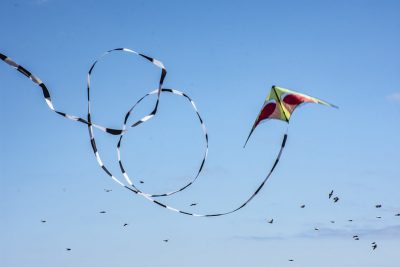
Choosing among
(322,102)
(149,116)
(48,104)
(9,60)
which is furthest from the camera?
(149,116)

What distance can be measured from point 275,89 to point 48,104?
39.8 ft

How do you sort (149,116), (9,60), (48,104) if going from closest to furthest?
(9,60) → (48,104) → (149,116)

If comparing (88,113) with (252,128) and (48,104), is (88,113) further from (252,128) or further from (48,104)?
(252,128)

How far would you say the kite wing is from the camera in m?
37.0

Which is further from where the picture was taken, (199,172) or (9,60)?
(199,172)

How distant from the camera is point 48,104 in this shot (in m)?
33.1

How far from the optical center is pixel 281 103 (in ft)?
123

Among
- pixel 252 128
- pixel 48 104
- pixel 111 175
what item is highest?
pixel 252 128

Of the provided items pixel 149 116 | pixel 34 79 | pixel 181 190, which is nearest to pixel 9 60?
pixel 34 79

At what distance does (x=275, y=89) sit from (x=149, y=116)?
689 cm

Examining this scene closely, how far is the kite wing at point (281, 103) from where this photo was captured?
1455 inches

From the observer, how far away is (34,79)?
31812 millimetres

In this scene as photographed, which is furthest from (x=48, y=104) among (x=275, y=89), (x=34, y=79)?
(x=275, y=89)

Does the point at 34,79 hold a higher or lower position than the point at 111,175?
higher
